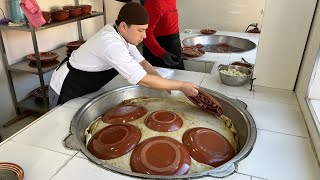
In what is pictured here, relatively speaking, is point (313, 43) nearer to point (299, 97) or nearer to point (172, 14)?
point (299, 97)

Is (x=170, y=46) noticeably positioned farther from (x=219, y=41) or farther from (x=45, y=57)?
(x=45, y=57)

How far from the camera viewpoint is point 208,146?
3.90 feet

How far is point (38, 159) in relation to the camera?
99 cm

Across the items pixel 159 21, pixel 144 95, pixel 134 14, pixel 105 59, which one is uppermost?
pixel 134 14

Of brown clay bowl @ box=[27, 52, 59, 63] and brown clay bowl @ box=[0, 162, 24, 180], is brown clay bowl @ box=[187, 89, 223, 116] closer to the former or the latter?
brown clay bowl @ box=[0, 162, 24, 180]

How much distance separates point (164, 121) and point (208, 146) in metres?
0.28

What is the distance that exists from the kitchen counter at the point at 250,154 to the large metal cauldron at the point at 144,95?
0.09 feet

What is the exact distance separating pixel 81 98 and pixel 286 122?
1150mm

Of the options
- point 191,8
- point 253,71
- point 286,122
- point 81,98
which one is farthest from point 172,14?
point 191,8

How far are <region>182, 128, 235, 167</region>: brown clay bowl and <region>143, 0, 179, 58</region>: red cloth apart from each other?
0.96 m

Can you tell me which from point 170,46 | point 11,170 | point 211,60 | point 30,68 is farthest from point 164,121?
point 30,68

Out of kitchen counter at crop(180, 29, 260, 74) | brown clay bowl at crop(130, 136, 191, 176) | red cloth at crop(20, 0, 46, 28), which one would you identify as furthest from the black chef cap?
red cloth at crop(20, 0, 46, 28)

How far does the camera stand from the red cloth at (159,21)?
199cm

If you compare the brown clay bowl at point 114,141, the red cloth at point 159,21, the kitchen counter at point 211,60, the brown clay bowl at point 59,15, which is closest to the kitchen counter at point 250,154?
the brown clay bowl at point 114,141
